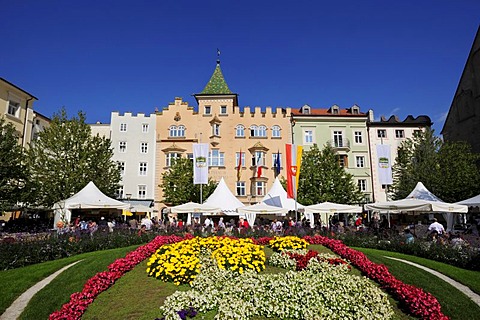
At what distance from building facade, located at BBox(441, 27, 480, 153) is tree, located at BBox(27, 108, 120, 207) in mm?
39784

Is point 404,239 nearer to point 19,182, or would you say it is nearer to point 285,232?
point 285,232

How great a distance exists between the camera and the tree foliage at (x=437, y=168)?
30.8 meters

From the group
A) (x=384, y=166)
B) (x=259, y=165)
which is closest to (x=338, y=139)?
(x=259, y=165)

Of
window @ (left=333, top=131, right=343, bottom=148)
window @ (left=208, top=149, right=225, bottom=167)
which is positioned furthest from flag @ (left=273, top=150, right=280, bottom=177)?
window @ (left=333, top=131, right=343, bottom=148)

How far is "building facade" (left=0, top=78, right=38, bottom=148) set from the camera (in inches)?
1437

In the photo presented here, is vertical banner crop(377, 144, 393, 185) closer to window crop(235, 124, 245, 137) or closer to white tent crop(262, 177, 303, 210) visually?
white tent crop(262, 177, 303, 210)

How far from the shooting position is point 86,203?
23453mm

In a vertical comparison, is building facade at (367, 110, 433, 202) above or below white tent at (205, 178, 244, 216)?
above

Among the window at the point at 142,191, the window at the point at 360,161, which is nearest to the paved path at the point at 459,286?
the window at the point at 360,161

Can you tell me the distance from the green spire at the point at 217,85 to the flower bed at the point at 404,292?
3629 centimetres

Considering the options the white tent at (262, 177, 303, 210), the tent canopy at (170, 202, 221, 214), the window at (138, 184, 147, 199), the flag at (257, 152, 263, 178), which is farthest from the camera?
the window at (138, 184, 147, 199)

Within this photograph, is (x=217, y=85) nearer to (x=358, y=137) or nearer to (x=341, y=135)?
(x=341, y=135)

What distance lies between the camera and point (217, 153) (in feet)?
144

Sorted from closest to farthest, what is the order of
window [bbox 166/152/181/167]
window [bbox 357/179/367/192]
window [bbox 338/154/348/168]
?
window [bbox 166/152/181/167] < window [bbox 357/179/367/192] < window [bbox 338/154/348/168]
